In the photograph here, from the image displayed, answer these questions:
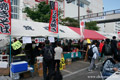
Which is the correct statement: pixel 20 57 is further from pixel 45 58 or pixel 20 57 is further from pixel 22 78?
pixel 45 58

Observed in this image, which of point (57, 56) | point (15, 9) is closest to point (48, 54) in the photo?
point (57, 56)

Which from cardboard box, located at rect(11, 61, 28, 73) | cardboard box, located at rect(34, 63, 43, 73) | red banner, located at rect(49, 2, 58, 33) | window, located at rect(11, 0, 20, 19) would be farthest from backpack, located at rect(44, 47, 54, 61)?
window, located at rect(11, 0, 20, 19)

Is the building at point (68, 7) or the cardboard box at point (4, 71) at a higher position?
the building at point (68, 7)

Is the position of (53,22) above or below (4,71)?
above

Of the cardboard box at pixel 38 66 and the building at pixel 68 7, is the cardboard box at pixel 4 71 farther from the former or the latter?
the building at pixel 68 7

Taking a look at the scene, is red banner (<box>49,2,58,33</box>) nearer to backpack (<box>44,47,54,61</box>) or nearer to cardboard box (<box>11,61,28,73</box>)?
backpack (<box>44,47,54,61</box>)

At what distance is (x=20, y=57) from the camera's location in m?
6.38

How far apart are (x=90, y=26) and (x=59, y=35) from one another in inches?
609

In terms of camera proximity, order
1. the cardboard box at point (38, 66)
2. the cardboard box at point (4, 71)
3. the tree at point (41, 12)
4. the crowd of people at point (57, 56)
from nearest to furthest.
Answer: the crowd of people at point (57, 56) → the cardboard box at point (4, 71) → the cardboard box at point (38, 66) → the tree at point (41, 12)

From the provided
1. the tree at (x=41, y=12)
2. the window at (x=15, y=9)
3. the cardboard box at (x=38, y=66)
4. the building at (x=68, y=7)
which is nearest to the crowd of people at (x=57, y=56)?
the cardboard box at (x=38, y=66)

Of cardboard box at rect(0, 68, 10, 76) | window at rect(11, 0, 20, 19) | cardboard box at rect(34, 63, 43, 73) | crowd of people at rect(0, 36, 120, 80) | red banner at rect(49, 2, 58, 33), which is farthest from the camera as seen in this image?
window at rect(11, 0, 20, 19)

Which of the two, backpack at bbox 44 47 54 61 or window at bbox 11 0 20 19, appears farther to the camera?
window at bbox 11 0 20 19

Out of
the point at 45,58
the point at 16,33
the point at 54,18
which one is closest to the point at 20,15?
the point at 54,18

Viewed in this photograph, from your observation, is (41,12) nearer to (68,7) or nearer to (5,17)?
(5,17)
